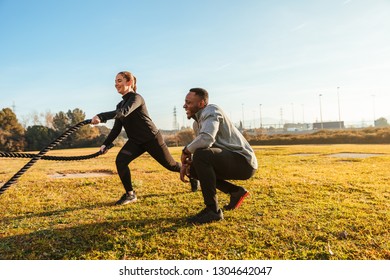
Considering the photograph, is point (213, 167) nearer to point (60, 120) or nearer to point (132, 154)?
point (132, 154)

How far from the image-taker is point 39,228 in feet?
11.2

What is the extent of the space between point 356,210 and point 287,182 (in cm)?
216

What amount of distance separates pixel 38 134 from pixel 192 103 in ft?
132

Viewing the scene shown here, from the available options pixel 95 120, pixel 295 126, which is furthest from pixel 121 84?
Answer: pixel 295 126

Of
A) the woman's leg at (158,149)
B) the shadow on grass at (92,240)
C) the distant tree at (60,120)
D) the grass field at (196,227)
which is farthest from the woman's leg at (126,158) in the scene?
the distant tree at (60,120)

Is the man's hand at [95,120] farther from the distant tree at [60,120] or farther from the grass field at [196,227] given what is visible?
the distant tree at [60,120]

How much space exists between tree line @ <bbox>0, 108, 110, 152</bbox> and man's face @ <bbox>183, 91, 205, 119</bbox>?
3381cm

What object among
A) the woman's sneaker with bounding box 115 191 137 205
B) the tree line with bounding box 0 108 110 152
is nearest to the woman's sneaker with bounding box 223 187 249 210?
the woman's sneaker with bounding box 115 191 137 205

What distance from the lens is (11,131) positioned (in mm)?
36875

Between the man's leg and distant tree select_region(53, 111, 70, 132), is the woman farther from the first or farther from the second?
distant tree select_region(53, 111, 70, 132)

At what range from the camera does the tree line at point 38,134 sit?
117ft

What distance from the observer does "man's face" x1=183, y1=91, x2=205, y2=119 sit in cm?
354

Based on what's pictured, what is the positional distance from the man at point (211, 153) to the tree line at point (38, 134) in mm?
33868
